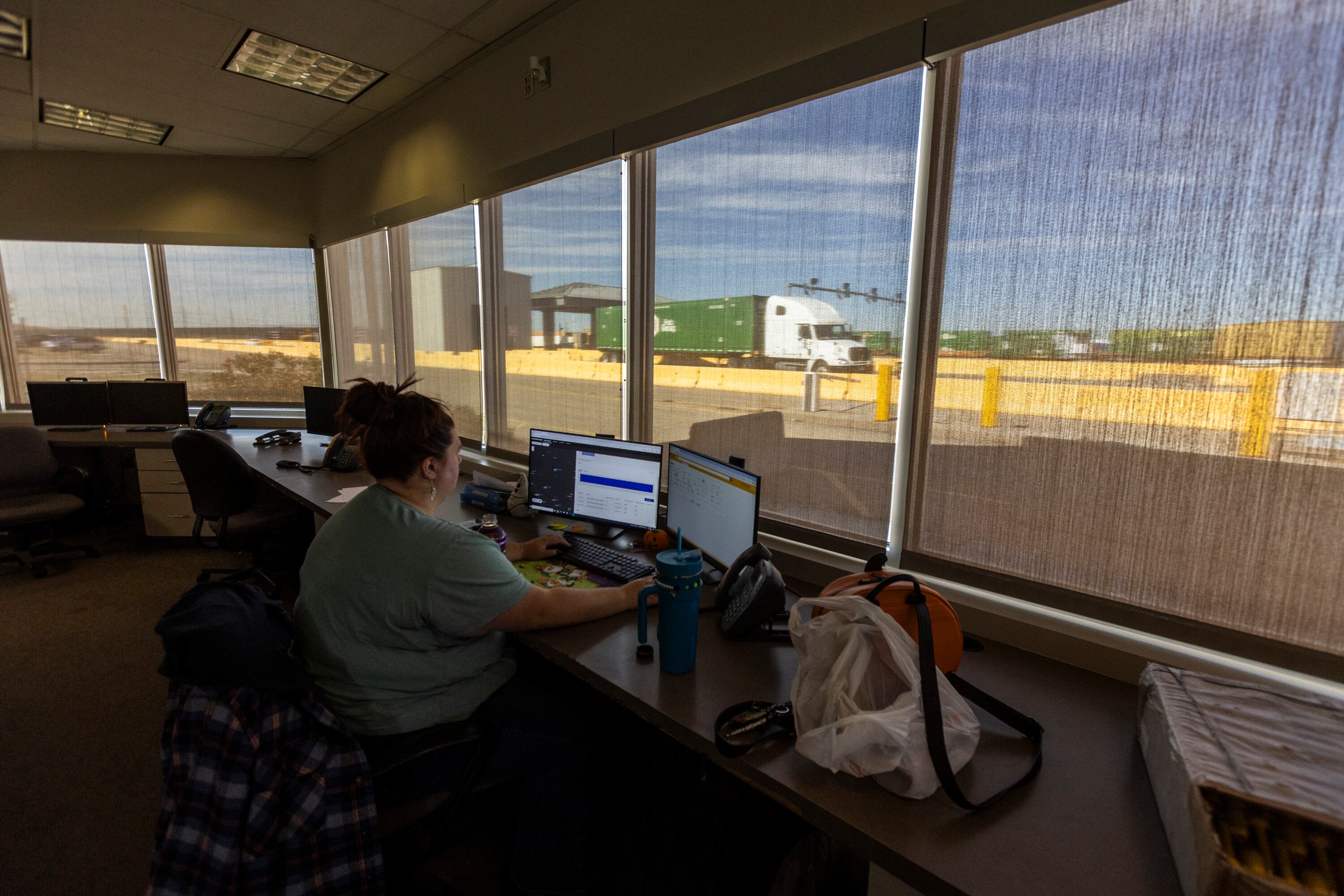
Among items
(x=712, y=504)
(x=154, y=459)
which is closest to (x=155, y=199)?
(x=154, y=459)

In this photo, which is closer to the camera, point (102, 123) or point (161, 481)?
point (102, 123)

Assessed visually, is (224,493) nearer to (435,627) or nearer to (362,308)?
(362,308)

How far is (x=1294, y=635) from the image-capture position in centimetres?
122

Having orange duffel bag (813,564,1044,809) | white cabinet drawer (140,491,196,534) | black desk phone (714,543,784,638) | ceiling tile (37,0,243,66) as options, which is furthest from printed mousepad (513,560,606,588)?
white cabinet drawer (140,491,196,534)

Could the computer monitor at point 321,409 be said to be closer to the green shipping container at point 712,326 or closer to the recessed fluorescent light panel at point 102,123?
the recessed fluorescent light panel at point 102,123

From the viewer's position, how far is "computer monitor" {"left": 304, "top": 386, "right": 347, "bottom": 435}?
4.17m

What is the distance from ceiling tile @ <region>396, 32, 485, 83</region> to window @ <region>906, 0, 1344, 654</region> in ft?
8.64

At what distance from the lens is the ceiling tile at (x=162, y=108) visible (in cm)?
363

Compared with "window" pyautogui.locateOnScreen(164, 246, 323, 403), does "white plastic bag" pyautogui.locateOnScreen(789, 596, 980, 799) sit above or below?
below

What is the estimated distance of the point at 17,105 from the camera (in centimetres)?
396

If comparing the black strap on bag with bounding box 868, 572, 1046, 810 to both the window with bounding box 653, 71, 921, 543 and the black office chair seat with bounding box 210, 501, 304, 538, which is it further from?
the black office chair seat with bounding box 210, 501, 304, 538

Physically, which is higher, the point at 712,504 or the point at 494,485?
the point at 712,504

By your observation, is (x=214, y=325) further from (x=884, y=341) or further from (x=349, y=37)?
(x=884, y=341)

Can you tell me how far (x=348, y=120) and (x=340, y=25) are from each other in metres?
1.48
